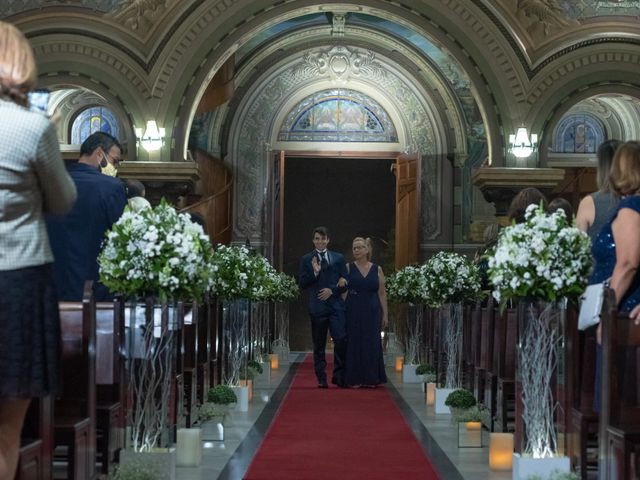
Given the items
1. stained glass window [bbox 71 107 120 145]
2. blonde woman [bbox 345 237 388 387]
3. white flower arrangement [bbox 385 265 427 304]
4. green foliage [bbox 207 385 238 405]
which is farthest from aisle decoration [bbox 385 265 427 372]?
stained glass window [bbox 71 107 120 145]

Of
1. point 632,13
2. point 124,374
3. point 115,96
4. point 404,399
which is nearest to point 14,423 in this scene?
point 124,374

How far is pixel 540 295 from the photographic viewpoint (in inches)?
242

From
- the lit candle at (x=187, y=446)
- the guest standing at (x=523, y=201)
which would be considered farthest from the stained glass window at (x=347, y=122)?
the lit candle at (x=187, y=446)

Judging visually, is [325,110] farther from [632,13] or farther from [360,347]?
[360,347]

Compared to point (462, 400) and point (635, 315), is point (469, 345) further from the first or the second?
point (635, 315)

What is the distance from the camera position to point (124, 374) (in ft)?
20.1

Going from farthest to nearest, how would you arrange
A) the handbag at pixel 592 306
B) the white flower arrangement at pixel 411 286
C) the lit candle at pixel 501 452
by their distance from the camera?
the white flower arrangement at pixel 411 286 < the lit candle at pixel 501 452 < the handbag at pixel 592 306

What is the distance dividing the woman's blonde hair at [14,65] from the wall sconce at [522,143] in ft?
47.8

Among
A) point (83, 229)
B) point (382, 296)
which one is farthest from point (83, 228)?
point (382, 296)

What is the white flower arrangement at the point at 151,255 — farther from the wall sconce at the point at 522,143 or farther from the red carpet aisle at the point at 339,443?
the wall sconce at the point at 522,143

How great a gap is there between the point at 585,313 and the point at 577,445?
0.74 metres

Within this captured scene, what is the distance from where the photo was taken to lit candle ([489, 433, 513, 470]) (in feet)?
23.5

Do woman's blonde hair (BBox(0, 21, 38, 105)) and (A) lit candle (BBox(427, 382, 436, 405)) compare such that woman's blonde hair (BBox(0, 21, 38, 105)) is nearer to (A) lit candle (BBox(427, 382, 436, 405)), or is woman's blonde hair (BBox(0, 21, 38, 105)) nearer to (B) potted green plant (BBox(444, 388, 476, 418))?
(B) potted green plant (BBox(444, 388, 476, 418))

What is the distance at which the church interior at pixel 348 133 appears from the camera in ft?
25.5
